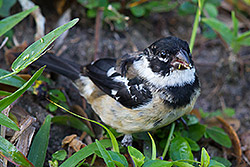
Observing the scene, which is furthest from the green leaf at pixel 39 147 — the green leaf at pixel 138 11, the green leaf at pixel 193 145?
the green leaf at pixel 138 11

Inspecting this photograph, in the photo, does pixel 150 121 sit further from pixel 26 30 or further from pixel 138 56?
pixel 26 30

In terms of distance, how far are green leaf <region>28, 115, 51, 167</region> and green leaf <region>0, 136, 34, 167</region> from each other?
0.21 m

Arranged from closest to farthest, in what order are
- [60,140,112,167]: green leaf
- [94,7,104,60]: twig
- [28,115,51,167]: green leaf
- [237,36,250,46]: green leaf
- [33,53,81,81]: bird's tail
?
[60,140,112,167]: green leaf → [28,115,51,167]: green leaf → [33,53,81,81]: bird's tail → [237,36,250,46]: green leaf → [94,7,104,60]: twig

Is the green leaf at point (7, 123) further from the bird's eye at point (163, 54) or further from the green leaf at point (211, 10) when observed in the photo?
the green leaf at point (211, 10)

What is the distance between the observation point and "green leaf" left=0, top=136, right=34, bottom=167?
242 cm

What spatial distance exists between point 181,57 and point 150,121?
673mm

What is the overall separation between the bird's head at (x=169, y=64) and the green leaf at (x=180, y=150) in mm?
552

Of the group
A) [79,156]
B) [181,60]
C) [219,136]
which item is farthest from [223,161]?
[79,156]

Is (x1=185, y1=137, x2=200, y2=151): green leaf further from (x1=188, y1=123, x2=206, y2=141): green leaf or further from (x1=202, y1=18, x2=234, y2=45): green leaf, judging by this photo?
(x1=202, y1=18, x2=234, y2=45): green leaf

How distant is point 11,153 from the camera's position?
2.44m

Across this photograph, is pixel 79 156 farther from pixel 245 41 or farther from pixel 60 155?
pixel 245 41

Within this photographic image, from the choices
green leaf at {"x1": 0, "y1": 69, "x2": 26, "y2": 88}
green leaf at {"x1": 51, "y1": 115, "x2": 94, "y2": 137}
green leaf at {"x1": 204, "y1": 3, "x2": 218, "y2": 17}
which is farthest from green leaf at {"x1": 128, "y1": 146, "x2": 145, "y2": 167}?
green leaf at {"x1": 204, "y1": 3, "x2": 218, "y2": 17}

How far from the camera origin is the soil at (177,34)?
4.35m

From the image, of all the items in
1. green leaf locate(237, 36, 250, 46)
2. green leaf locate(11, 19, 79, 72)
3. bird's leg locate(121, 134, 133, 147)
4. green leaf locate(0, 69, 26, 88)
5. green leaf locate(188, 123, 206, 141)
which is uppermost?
green leaf locate(11, 19, 79, 72)
